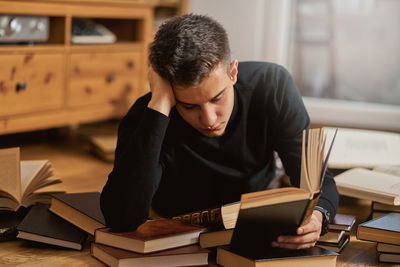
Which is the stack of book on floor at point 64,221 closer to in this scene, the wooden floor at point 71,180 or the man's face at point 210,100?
the wooden floor at point 71,180

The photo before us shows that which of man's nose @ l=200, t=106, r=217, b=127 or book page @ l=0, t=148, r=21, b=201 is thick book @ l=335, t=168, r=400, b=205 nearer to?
man's nose @ l=200, t=106, r=217, b=127

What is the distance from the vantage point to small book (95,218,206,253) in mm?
1331

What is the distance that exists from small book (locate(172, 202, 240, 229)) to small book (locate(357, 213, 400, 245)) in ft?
1.05

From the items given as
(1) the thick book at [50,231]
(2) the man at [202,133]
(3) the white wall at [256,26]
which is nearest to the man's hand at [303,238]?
(2) the man at [202,133]

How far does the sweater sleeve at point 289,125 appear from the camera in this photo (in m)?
1.58

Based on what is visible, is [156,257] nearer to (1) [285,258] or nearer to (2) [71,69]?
(1) [285,258]

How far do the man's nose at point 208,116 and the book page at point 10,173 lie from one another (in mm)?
564

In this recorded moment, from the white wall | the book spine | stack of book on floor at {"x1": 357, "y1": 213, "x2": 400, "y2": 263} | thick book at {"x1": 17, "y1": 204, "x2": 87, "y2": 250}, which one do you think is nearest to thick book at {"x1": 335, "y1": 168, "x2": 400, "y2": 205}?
stack of book on floor at {"x1": 357, "y1": 213, "x2": 400, "y2": 263}

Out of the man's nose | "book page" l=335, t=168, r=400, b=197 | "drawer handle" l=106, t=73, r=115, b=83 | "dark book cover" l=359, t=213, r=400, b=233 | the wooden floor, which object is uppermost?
the man's nose

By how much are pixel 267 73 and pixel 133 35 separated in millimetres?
1434

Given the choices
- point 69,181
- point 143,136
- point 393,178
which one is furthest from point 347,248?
point 69,181

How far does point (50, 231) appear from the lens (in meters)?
1.50

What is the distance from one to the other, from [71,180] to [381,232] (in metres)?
1.15

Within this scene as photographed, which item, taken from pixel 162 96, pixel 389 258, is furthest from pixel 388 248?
pixel 162 96
